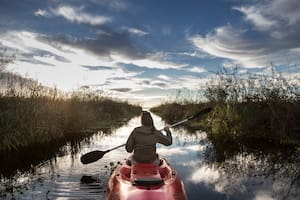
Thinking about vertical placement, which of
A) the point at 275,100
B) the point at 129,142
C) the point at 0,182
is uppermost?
the point at 275,100

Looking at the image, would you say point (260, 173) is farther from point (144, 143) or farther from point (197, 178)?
point (144, 143)

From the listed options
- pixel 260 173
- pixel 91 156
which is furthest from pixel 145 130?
pixel 260 173

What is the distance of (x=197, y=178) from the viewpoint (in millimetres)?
8750

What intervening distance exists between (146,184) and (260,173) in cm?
541

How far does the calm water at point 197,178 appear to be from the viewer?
23.6 feet

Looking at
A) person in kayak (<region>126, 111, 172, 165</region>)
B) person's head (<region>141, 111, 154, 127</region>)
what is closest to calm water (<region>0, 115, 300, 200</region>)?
person in kayak (<region>126, 111, 172, 165</region>)

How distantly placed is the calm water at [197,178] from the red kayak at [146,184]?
1348mm

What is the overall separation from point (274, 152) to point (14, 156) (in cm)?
956

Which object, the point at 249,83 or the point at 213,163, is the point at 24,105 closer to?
the point at 213,163

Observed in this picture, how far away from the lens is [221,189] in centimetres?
768

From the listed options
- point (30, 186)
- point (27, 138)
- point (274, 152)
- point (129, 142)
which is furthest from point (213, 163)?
point (27, 138)

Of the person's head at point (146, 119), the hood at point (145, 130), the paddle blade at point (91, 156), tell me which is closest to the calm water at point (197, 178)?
the paddle blade at point (91, 156)

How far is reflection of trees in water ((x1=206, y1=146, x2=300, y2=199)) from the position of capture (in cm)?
759

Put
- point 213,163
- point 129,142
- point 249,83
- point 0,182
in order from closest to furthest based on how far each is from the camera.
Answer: point 129,142 → point 0,182 → point 213,163 → point 249,83
